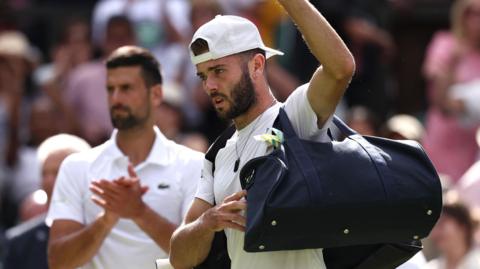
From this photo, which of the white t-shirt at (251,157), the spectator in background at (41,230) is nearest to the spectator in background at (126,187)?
the white t-shirt at (251,157)

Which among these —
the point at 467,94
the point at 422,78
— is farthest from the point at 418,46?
the point at 467,94

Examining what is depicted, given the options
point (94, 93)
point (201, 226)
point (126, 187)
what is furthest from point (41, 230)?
point (201, 226)

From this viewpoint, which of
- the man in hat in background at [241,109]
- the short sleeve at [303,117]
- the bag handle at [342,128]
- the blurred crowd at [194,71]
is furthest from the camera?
the blurred crowd at [194,71]

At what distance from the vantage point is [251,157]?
548 cm

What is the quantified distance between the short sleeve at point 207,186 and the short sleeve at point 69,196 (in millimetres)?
1347

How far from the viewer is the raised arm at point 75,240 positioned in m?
6.63

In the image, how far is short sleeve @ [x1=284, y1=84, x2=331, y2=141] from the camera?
17.4 ft

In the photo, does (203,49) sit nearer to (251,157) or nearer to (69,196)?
(251,157)

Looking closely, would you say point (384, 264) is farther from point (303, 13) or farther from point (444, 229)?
point (444, 229)

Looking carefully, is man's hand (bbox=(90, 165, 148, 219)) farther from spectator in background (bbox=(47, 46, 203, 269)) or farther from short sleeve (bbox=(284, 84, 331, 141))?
short sleeve (bbox=(284, 84, 331, 141))

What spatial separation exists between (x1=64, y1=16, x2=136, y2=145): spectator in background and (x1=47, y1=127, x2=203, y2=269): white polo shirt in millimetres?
4530

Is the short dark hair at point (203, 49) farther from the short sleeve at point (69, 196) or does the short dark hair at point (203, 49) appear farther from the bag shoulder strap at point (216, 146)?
the short sleeve at point (69, 196)

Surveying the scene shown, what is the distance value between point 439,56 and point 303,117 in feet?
21.0

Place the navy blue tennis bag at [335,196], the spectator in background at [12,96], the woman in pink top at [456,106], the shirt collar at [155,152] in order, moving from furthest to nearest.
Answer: the spectator in background at [12,96], the woman in pink top at [456,106], the shirt collar at [155,152], the navy blue tennis bag at [335,196]
